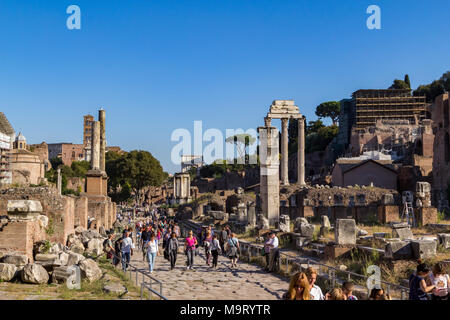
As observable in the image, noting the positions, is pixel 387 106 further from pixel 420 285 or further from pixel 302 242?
pixel 420 285

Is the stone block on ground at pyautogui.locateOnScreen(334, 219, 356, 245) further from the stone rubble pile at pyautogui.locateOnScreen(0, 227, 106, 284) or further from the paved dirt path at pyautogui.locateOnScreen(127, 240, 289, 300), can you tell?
the stone rubble pile at pyautogui.locateOnScreen(0, 227, 106, 284)

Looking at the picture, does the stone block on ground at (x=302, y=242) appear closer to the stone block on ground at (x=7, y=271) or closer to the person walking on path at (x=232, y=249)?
the person walking on path at (x=232, y=249)

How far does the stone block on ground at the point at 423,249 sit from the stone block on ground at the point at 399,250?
11 centimetres

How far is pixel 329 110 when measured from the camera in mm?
98125

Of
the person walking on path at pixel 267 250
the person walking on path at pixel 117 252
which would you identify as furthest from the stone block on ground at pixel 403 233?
the person walking on path at pixel 117 252

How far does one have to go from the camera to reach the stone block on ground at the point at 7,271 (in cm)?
1045

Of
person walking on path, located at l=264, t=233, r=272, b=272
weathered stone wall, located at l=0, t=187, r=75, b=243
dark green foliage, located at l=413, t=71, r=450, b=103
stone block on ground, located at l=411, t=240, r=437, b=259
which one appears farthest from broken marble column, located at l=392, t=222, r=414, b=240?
dark green foliage, located at l=413, t=71, r=450, b=103

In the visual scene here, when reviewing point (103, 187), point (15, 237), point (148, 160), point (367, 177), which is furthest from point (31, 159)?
point (15, 237)

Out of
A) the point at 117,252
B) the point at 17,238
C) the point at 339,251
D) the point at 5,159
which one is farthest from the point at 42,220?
the point at 5,159

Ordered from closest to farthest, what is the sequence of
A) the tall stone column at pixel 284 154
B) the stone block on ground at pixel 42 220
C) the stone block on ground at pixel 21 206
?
1. the stone block on ground at pixel 21 206
2. the stone block on ground at pixel 42 220
3. the tall stone column at pixel 284 154

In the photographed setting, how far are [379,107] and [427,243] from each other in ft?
245

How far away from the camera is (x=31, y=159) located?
59.2m
